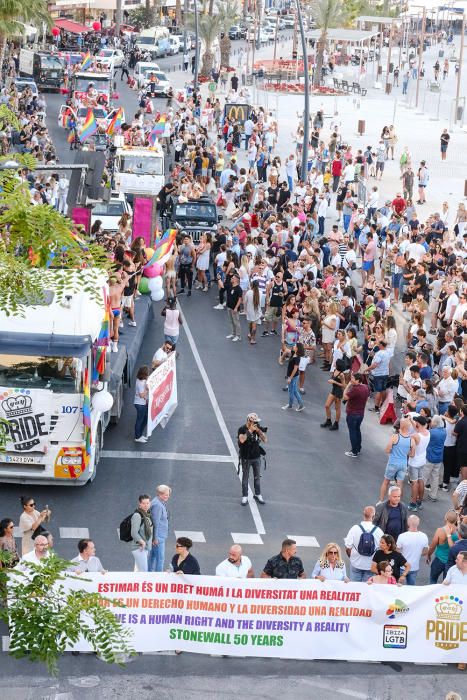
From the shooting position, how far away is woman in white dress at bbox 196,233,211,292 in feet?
110

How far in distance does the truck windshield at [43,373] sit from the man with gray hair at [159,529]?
10.3 feet

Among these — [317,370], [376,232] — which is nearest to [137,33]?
[376,232]

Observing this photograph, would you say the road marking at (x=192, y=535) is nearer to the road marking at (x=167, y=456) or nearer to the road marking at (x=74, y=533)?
the road marking at (x=74, y=533)

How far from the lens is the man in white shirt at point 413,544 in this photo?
53.9 ft

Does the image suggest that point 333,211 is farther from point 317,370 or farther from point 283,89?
point 283,89

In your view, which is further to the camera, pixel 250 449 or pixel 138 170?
pixel 138 170

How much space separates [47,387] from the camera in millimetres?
19266

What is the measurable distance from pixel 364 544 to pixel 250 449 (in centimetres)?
375

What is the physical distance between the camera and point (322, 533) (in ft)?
62.2

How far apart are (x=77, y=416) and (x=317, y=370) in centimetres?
933

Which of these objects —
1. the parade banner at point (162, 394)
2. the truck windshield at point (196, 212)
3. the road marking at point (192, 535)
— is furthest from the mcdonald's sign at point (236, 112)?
the road marking at point (192, 535)

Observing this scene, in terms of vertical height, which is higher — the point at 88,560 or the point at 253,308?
the point at 88,560

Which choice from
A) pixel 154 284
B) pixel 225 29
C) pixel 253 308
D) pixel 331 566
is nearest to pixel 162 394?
pixel 154 284

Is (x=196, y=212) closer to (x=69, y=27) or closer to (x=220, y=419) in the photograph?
(x=220, y=419)
